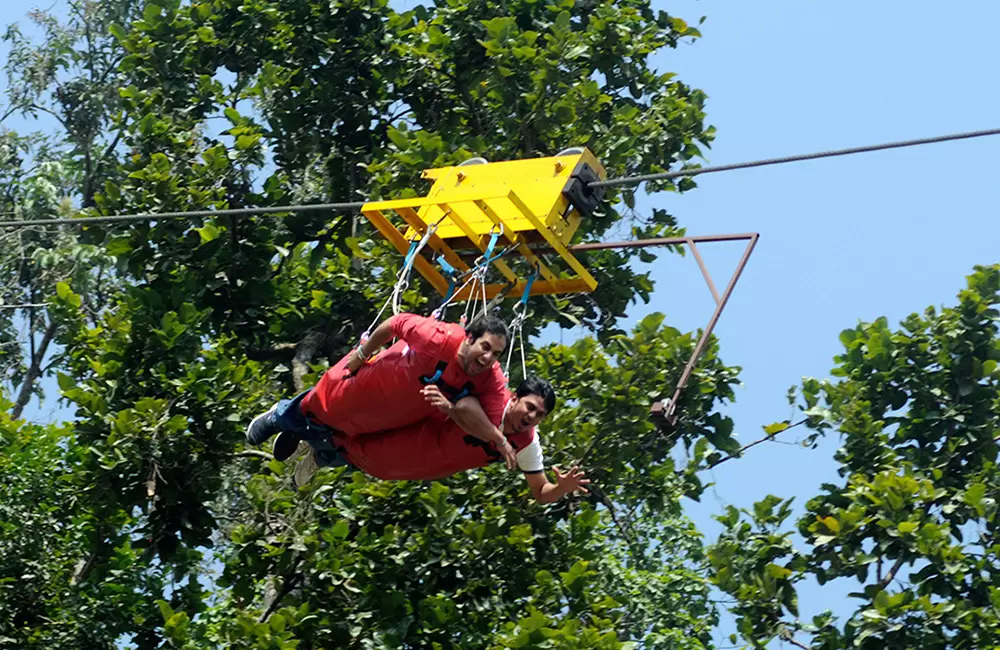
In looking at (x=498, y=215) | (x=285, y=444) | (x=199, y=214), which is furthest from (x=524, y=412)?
(x=199, y=214)

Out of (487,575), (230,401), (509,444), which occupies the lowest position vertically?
(509,444)

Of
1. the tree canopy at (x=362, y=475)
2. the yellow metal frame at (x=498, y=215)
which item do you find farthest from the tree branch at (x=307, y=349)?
the yellow metal frame at (x=498, y=215)

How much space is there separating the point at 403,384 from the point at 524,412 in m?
0.55

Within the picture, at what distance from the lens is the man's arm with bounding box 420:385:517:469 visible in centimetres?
887

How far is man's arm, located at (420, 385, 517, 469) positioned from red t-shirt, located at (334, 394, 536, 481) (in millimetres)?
294

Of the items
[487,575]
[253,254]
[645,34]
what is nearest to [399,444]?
[487,575]

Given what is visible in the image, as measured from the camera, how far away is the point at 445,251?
32.9ft

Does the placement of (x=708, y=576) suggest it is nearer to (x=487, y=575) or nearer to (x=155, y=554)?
(x=487, y=575)

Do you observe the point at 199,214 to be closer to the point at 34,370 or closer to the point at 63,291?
the point at 63,291

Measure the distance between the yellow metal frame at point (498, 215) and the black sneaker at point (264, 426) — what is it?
99 centimetres

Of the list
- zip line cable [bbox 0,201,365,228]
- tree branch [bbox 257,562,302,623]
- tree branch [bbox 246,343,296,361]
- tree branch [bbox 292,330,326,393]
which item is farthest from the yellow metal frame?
tree branch [bbox 246,343,296,361]

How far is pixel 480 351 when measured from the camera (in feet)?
29.0

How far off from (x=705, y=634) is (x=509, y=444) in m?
4.81

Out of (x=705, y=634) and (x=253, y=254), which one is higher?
(x=253, y=254)
